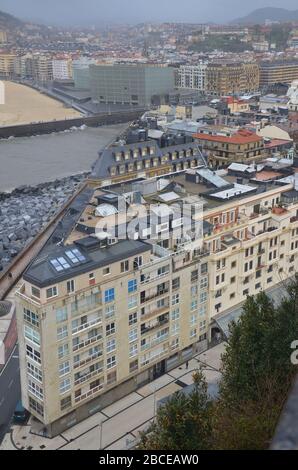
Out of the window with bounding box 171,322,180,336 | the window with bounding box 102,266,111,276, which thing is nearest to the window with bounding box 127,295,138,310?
the window with bounding box 102,266,111,276

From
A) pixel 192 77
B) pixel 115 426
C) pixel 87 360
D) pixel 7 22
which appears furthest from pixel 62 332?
pixel 7 22

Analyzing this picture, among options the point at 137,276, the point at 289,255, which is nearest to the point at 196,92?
the point at 289,255

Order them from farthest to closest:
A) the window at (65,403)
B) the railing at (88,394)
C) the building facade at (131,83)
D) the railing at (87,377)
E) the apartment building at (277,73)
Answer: the apartment building at (277,73), the building facade at (131,83), the railing at (88,394), the railing at (87,377), the window at (65,403)

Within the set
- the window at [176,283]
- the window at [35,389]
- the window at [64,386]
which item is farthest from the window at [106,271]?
the window at [35,389]

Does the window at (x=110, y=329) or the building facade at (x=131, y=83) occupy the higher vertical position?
the building facade at (x=131, y=83)

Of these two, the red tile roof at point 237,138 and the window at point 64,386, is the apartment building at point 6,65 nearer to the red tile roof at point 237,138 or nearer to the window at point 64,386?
the red tile roof at point 237,138

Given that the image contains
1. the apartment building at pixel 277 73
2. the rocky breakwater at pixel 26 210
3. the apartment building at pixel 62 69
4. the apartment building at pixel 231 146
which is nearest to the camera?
the rocky breakwater at pixel 26 210

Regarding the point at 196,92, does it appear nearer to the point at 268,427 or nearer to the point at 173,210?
the point at 173,210

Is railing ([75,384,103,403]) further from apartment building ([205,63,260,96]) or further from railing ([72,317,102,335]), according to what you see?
apartment building ([205,63,260,96])
